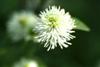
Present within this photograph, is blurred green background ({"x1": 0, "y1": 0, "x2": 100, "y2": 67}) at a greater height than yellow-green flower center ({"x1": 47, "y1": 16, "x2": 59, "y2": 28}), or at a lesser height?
greater

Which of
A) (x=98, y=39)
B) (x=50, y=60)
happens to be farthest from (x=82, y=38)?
(x=50, y=60)

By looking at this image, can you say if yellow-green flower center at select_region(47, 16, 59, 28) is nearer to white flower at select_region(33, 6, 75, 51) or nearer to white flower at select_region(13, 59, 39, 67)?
white flower at select_region(33, 6, 75, 51)

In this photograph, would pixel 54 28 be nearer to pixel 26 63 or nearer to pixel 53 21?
pixel 53 21

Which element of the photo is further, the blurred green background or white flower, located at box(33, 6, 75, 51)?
the blurred green background

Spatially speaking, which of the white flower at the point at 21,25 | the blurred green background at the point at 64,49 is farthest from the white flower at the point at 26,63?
the white flower at the point at 21,25

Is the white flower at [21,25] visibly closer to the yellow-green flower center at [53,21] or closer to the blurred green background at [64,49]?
the blurred green background at [64,49]

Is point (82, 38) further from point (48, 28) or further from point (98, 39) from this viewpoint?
point (48, 28)

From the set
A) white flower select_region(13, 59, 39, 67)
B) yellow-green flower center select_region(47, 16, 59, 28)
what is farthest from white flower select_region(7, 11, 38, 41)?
yellow-green flower center select_region(47, 16, 59, 28)
